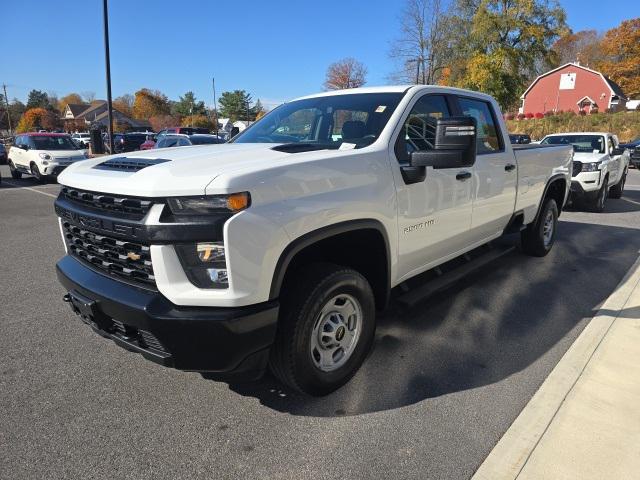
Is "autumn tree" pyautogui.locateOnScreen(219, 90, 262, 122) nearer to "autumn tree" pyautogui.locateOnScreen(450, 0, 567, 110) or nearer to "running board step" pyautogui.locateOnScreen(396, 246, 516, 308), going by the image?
"autumn tree" pyautogui.locateOnScreen(450, 0, 567, 110)

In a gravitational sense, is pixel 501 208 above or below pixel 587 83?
below

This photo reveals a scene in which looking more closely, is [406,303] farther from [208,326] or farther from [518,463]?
[208,326]

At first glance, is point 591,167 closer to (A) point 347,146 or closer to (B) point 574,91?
(A) point 347,146

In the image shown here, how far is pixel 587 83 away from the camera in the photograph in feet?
185

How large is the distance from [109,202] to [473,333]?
114 inches

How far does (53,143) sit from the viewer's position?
15555 mm

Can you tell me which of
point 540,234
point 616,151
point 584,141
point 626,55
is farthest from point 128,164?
point 626,55

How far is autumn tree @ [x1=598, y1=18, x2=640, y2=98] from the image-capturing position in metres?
62.1

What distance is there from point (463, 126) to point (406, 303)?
1.34m

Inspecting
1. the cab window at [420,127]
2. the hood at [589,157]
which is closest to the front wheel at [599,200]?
the hood at [589,157]

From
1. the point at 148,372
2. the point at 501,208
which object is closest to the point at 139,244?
the point at 148,372

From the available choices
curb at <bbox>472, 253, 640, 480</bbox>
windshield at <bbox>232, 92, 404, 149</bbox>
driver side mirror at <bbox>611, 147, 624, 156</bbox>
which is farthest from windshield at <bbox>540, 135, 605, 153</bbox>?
windshield at <bbox>232, 92, 404, 149</bbox>

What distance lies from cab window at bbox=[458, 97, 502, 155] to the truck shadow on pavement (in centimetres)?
146

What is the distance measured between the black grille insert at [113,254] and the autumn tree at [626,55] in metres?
76.9
